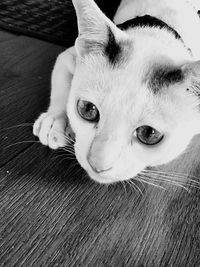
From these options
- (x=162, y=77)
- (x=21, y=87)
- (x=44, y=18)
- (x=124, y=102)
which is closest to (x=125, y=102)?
(x=124, y=102)

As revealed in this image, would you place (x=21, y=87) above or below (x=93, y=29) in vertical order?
below

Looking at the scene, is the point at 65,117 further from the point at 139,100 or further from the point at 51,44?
the point at 51,44

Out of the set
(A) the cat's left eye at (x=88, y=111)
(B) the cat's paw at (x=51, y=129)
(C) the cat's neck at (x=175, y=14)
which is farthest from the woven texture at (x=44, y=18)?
(A) the cat's left eye at (x=88, y=111)

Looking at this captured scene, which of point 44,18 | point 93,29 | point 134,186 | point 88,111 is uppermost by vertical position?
point 93,29

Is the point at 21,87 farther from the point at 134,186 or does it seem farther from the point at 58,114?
the point at 134,186

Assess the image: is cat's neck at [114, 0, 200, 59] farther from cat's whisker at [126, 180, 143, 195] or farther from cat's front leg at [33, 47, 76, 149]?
cat's whisker at [126, 180, 143, 195]

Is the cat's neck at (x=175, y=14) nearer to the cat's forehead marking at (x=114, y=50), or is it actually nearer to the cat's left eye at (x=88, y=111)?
the cat's forehead marking at (x=114, y=50)
